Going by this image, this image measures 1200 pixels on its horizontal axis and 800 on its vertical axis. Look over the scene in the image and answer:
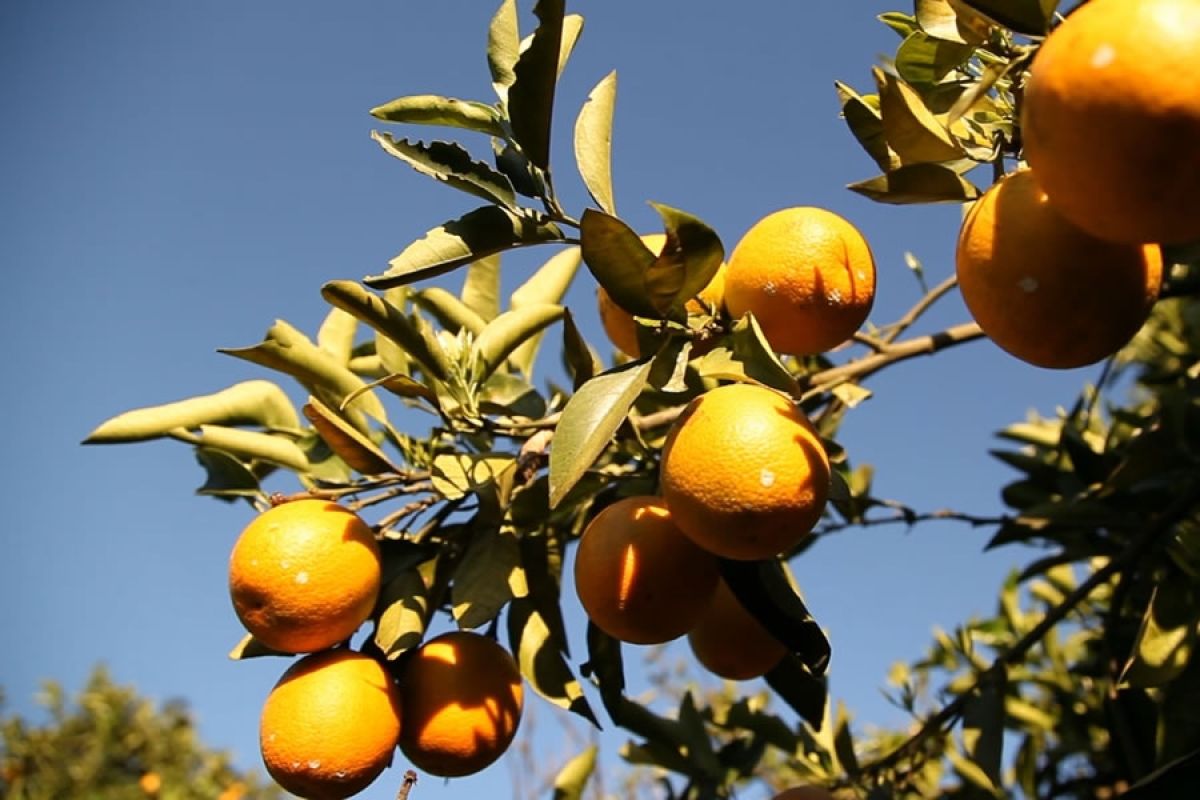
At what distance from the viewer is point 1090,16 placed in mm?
870

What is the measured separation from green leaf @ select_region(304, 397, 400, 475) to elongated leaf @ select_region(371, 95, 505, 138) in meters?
0.43

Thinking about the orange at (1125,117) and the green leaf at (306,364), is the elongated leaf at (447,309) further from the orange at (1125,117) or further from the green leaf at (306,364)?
the orange at (1125,117)

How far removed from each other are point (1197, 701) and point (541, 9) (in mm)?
1450

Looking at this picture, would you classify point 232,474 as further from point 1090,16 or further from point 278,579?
point 1090,16

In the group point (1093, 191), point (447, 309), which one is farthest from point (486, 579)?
point (1093, 191)

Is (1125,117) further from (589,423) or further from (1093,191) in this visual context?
(589,423)

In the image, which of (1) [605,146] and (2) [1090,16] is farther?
(1) [605,146]

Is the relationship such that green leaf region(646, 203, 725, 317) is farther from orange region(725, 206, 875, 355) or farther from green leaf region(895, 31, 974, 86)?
green leaf region(895, 31, 974, 86)

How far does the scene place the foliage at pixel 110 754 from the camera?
5266 millimetres

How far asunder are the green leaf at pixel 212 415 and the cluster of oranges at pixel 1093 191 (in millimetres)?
1288

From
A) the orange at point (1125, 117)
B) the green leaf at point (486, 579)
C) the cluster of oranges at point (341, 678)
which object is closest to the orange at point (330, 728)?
the cluster of oranges at point (341, 678)

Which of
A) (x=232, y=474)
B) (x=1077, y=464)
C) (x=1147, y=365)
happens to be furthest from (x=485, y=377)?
(x=1147, y=365)

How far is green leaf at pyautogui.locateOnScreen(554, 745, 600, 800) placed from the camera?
201 centimetres

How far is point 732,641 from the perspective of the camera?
1489mm
